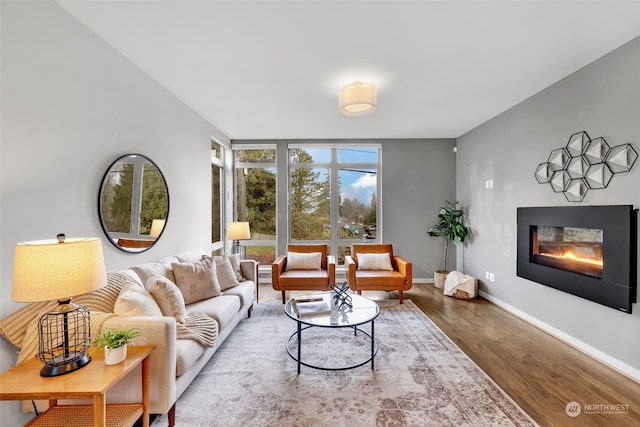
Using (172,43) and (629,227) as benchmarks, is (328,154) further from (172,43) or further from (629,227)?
(629,227)

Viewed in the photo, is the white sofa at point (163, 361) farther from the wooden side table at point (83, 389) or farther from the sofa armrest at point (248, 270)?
the sofa armrest at point (248, 270)

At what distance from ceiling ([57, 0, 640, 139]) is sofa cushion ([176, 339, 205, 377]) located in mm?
2317

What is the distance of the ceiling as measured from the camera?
1916 mm

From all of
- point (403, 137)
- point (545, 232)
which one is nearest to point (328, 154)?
point (403, 137)

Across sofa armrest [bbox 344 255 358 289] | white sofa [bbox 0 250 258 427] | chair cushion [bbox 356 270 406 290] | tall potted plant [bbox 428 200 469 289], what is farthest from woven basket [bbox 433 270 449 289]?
white sofa [bbox 0 250 258 427]

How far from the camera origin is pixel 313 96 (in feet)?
10.9

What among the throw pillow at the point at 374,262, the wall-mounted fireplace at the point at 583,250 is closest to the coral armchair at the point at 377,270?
the throw pillow at the point at 374,262

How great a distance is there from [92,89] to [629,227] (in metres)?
4.44

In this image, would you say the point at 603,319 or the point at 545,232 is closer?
the point at 603,319

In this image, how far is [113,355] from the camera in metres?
1.45

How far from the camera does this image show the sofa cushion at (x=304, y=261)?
4.40 metres

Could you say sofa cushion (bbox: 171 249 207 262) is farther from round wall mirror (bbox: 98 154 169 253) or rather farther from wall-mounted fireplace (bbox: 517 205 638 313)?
wall-mounted fireplace (bbox: 517 205 638 313)

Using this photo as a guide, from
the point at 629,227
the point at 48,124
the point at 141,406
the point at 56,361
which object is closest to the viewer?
the point at 56,361

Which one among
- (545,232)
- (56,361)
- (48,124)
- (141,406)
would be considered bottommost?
(141,406)
